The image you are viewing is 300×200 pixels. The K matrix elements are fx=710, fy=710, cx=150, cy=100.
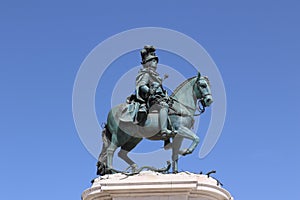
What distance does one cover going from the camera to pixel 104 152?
22.0 meters

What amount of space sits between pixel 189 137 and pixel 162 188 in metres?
2.42

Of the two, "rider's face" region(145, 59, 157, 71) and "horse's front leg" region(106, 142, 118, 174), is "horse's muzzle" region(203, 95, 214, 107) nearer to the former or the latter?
"rider's face" region(145, 59, 157, 71)

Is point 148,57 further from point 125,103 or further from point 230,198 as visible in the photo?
point 230,198

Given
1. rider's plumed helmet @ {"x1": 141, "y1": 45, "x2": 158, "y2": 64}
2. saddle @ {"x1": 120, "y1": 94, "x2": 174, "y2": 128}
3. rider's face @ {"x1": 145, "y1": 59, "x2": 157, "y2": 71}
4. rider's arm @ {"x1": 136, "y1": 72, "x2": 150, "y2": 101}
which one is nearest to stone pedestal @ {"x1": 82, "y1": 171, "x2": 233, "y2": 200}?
saddle @ {"x1": 120, "y1": 94, "x2": 174, "y2": 128}

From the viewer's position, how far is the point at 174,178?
1964cm

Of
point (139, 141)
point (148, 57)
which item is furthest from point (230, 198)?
point (148, 57)

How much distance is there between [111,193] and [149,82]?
4110 mm

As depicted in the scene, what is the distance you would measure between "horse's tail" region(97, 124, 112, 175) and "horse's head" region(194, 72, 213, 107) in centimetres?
307

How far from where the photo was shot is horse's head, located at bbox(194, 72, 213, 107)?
22172 millimetres

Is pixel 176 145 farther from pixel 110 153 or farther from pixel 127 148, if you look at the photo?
pixel 110 153

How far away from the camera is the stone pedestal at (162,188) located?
765 inches

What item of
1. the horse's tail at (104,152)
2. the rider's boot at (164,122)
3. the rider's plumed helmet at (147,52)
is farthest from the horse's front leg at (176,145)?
the rider's plumed helmet at (147,52)

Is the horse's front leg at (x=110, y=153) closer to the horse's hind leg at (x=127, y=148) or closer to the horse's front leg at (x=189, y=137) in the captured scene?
the horse's hind leg at (x=127, y=148)

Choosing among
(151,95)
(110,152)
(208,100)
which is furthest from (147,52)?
(110,152)
